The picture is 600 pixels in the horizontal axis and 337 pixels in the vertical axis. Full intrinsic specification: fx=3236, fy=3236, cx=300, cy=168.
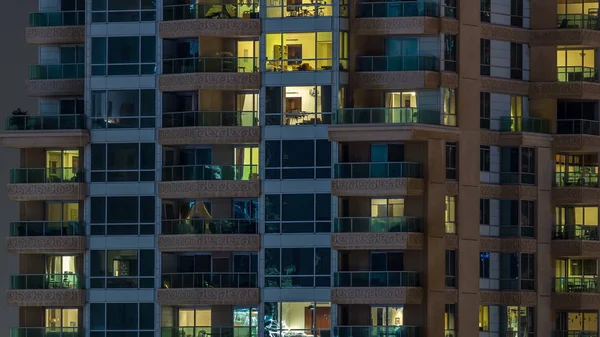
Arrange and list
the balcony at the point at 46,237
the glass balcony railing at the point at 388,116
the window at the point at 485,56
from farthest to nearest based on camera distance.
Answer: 1. the window at the point at 485,56
2. the balcony at the point at 46,237
3. the glass balcony railing at the point at 388,116

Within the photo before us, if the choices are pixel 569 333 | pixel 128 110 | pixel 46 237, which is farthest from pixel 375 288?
pixel 46 237

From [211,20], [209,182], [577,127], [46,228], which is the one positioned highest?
[211,20]

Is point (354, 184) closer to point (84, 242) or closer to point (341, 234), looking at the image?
point (341, 234)

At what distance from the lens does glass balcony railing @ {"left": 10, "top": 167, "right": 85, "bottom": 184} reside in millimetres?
169625

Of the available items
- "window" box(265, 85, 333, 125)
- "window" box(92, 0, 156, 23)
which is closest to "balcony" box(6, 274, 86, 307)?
"window" box(265, 85, 333, 125)

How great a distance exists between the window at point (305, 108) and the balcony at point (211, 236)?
18.2 feet

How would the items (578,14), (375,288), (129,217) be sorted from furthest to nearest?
1. (578,14)
2. (129,217)
3. (375,288)

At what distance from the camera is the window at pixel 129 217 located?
168125mm

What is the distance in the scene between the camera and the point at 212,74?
168 m

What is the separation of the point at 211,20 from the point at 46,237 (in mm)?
14397

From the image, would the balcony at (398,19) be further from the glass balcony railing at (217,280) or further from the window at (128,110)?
the glass balcony railing at (217,280)

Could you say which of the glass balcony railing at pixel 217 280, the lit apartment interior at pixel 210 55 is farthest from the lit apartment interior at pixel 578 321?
the lit apartment interior at pixel 210 55

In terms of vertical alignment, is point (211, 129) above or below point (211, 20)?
below

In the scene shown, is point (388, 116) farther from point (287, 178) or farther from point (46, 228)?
point (46, 228)
